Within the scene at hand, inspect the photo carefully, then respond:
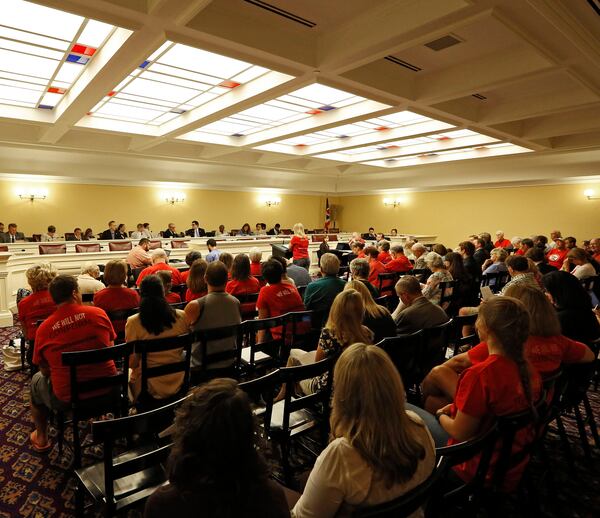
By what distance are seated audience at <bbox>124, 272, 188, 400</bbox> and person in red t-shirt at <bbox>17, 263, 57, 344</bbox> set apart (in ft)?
4.01

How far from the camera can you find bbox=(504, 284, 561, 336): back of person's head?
2205 millimetres

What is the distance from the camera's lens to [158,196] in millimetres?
13344

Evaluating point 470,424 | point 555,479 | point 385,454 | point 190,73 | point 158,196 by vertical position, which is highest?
point 190,73

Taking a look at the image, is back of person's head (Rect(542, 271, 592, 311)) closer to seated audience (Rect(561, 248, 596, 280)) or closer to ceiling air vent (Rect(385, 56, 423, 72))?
seated audience (Rect(561, 248, 596, 280))

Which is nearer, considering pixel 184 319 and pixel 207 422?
pixel 207 422

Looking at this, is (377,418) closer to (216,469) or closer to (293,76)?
(216,469)

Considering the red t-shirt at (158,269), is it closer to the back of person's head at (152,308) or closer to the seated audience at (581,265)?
the back of person's head at (152,308)

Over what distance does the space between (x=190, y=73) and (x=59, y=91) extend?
8.61 feet

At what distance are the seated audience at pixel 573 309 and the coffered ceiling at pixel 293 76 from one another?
2275mm

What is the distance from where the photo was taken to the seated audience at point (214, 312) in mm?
3010

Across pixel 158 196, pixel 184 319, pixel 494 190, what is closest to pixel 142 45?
pixel 184 319

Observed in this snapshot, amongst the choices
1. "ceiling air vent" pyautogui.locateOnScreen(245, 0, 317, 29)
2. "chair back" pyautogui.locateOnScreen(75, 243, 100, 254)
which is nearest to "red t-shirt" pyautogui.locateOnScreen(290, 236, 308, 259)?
"ceiling air vent" pyautogui.locateOnScreen(245, 0, 317, 29)

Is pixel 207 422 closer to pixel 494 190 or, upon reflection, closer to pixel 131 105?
pixel 131 105

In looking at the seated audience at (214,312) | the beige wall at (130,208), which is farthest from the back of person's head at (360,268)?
the beige wall at (130,208)
